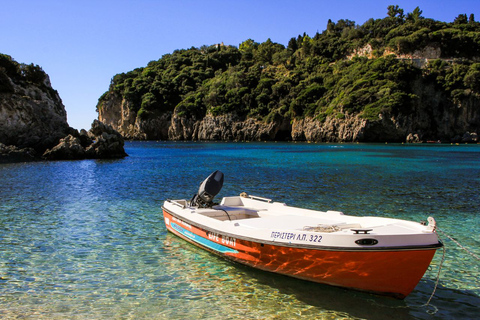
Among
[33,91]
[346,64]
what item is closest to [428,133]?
[346,64]

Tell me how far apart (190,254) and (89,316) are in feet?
11.2

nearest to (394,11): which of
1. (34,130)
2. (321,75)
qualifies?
(321,75)

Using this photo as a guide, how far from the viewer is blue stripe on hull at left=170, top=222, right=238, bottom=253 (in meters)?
8.34

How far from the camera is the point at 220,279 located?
24.9 ft

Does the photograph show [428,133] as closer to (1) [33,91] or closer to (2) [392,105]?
(2) [392,105]

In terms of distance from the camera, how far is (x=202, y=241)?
9.13 metres

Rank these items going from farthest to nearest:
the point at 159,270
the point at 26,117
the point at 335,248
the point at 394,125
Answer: the point at 394,125 < the point at 26,117 < the point at 159,270 < the point at 335,248

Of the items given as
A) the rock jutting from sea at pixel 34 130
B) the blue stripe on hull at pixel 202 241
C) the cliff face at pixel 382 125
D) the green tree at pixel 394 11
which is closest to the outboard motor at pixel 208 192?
the blue stripe on hull at pixel 202 241

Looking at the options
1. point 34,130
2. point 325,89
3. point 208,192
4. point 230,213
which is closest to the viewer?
point 230,213

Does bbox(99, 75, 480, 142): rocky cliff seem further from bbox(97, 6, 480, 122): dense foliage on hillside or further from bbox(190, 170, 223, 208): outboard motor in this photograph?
bbox(190, 170, 223, 208): outboard motor

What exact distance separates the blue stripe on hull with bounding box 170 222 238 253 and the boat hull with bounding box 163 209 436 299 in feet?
1.61

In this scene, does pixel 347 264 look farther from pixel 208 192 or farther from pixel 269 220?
pixel 208 192

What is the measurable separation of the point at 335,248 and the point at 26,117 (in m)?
45.0

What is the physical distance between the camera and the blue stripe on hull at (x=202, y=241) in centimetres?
834
